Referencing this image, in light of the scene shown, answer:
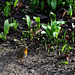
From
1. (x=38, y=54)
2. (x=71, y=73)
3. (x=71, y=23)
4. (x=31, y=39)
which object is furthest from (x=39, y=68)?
(x=71, y=23)

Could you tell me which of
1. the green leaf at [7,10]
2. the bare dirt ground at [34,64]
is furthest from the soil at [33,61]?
the green leaf at [7,10]

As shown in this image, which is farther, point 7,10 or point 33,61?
point 7,10

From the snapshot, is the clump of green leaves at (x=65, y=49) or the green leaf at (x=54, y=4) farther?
the green leaf at (x=54, y=4)

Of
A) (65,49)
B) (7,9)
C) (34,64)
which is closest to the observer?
(34,64)

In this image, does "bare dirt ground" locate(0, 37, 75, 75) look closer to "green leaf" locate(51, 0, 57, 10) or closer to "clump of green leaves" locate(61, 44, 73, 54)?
"clump of green leaves" locate(61, 44, 73, 54)

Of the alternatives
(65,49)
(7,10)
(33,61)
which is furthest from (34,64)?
(7,10)

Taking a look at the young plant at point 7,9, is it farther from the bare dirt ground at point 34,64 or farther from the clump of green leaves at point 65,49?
the clump of green leaves at point 65,49

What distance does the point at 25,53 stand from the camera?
2.47 m

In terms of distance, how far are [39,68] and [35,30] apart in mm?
881

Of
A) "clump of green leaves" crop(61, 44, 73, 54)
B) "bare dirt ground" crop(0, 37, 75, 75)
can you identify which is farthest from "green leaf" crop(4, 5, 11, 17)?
"clump of green leaves" crop(61, 44, 73, 54)

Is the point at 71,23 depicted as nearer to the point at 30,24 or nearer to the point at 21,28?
the point at 30,24

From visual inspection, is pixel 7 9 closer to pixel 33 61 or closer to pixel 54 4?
pixel 54 4

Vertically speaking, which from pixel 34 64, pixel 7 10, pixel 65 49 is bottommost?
pixel 34 64

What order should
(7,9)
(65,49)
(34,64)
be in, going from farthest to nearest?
(7,9) < (65,49) < (34,64)
